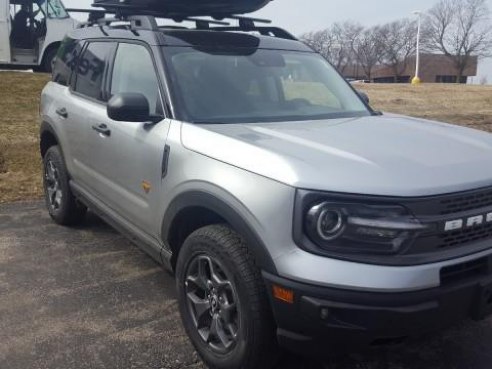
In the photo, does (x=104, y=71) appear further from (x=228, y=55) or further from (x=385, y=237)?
(x=385, y=237)

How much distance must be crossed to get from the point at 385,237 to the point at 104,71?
286cm

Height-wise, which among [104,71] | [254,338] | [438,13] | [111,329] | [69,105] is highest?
[438,13]

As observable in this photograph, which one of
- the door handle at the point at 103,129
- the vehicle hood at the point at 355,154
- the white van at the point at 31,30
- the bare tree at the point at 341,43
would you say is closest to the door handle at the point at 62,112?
the door handle at the point at 103,129

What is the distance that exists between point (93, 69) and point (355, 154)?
2.74 metres

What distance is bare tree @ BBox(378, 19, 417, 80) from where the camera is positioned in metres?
76.5

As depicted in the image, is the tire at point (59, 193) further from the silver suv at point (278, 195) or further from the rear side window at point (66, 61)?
the silver suv at point (278, 195)

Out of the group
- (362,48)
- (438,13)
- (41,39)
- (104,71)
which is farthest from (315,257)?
(438,13)

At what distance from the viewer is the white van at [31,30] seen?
52.0 ft

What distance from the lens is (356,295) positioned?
235cm

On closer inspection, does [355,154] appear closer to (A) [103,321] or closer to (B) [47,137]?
(A) [103,321]

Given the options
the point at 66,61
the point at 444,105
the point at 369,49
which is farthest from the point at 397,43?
the point at 66,61

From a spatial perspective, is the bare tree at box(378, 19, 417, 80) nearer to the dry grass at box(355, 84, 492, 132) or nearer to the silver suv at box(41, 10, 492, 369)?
the dry grass at box(355, 84, 492, 132)

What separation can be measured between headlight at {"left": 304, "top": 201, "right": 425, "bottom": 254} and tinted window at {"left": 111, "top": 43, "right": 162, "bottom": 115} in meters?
1.50

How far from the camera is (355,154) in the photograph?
2.72 meters
